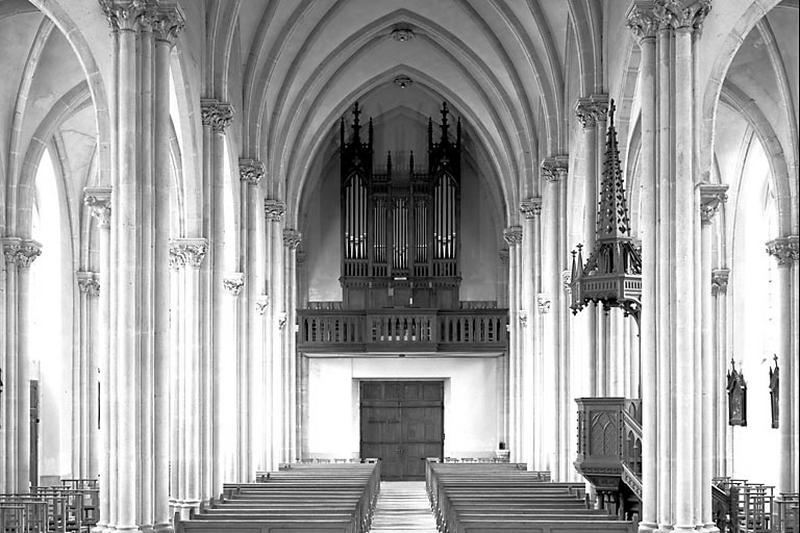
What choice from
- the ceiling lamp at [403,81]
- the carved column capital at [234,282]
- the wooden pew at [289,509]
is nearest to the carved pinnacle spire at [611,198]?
the wooden pew at [289,509]

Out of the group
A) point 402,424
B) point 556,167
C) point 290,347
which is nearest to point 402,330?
point 402,424

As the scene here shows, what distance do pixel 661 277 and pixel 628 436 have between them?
3955 mm

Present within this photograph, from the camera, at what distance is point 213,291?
2161cm

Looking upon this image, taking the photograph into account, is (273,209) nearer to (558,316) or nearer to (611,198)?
(558,316)

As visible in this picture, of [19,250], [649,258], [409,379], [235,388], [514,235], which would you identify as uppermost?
[514,235]

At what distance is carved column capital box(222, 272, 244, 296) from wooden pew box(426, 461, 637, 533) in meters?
5.90

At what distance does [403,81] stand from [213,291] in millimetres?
16918

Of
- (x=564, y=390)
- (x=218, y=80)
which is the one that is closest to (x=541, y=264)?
(x=564, y=390)

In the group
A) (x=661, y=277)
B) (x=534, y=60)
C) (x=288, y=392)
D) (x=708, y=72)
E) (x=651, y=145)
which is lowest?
(x=288, y=392)

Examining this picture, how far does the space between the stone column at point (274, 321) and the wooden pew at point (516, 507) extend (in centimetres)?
757

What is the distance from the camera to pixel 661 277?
48.9ft

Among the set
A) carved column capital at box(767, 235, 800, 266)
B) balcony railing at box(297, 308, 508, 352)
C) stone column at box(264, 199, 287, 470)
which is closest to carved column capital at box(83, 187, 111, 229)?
stone column at box(264, 199, 287, 470)

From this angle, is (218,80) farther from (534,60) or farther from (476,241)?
(476,241)

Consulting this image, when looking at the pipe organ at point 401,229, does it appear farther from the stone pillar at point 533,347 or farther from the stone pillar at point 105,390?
the stone pillar at point 105,390
